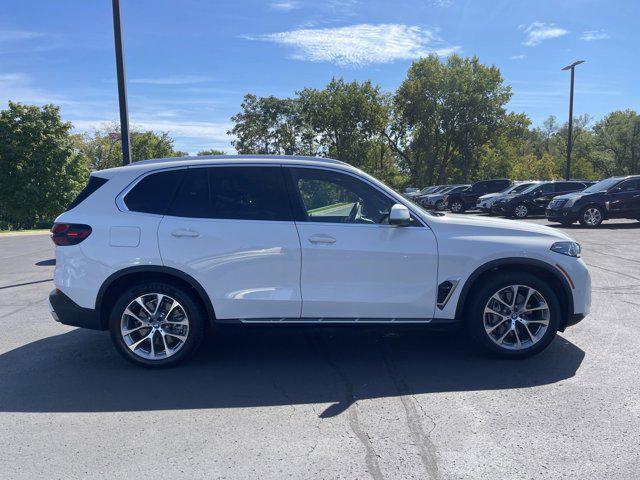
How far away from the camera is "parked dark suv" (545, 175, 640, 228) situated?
1661cm

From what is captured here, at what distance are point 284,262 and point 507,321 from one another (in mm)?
2105

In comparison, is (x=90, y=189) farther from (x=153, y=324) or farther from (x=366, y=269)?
(x=366, y=269)

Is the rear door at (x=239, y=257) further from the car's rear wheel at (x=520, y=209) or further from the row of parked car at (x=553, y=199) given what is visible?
the car's rear wheel at (x=520, y=209)

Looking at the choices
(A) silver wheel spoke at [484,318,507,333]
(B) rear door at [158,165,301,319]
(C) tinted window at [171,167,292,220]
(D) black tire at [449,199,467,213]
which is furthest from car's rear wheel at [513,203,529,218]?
(B) rear door at [158,165,301,319]

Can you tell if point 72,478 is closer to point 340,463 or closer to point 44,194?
point 340,463

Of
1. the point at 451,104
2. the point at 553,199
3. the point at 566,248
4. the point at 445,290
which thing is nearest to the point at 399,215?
the point at 445,290

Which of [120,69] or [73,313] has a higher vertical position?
[120,69]

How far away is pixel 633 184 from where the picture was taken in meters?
16.8

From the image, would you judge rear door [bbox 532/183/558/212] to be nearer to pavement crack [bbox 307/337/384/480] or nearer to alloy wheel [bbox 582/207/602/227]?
alloy wheel [bbox 582/207/602/227]

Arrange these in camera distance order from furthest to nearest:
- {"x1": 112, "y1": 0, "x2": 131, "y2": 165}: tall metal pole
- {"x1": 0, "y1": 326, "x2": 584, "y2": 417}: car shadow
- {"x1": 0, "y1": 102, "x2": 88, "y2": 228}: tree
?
{"x1": 0, "y1": 102, "x2": 88, "y2": 228}: tree
{"x1": 112, "y1": 0, "x2": 131, "y2": 165}: tall metal pole
{"x1": 0, "y1": 326, "x2": 584, "y2": 417}: car shadow

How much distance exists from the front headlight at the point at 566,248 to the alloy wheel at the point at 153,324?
3390 millimetres

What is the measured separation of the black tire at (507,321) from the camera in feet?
14.6

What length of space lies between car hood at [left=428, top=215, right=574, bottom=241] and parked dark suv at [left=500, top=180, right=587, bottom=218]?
18043 millimetres

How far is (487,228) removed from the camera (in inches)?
179
